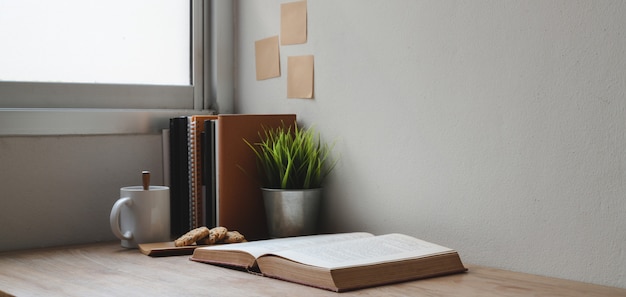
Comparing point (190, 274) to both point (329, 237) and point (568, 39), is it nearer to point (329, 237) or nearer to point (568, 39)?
point (329, 237)

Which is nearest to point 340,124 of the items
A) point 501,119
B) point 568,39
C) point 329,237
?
point 329,237

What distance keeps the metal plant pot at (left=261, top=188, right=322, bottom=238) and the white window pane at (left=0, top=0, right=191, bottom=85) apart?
48 cm

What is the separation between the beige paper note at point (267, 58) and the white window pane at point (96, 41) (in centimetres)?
19

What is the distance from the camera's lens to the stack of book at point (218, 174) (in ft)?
5.07

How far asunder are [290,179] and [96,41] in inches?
22.1

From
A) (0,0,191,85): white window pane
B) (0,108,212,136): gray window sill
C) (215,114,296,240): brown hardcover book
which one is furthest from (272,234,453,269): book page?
(0,0,191,85): white window pane

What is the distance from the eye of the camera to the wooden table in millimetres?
1058

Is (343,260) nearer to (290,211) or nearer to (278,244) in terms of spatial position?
(278,244)

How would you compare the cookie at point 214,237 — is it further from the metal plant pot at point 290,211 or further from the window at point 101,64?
the window at point 101,64

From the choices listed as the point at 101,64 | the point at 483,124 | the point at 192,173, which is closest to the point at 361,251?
the point at 483,124

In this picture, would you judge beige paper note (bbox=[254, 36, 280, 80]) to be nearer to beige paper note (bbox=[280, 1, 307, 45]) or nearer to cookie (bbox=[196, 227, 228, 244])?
beige paper note (bbox=[280, 1, 307, 45])

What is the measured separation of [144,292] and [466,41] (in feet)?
2.16

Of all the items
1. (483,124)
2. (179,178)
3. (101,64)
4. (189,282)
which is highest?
(101,64)

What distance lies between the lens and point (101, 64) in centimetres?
169
